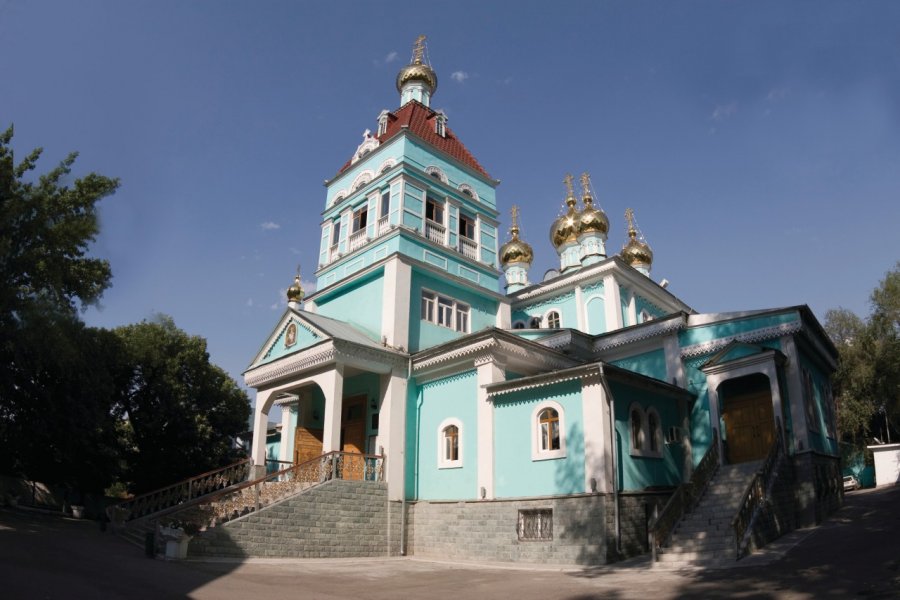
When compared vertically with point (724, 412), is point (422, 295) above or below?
above

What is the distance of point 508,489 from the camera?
14.9 meters

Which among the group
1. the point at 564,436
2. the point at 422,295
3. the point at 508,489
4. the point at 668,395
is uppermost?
the point at 422,295

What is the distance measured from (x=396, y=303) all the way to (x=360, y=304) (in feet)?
6.80

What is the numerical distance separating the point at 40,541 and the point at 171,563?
11.7 ft

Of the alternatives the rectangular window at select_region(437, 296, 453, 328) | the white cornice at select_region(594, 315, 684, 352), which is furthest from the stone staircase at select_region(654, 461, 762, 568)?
the rectangular window at select_region(437, 296, 453, 328)

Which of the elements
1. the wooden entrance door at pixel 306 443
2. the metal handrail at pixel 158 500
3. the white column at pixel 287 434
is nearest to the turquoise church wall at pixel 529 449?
the wooden entrance door at pixel 306 443

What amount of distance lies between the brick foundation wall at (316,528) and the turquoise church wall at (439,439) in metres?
1.18

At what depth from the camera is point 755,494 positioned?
12812 mm

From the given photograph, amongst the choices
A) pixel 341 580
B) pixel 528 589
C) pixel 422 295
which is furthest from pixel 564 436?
pixel 422 295

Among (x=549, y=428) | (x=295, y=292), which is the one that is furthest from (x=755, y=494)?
(x=295, y=292)

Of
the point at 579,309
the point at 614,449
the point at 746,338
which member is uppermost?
the point at 579,309

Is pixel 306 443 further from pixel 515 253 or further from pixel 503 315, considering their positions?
pixel 515 253

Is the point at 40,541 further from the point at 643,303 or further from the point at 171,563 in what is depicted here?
the point at 643,303

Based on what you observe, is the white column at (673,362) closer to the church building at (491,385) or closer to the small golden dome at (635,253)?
the church building at (491,385)
